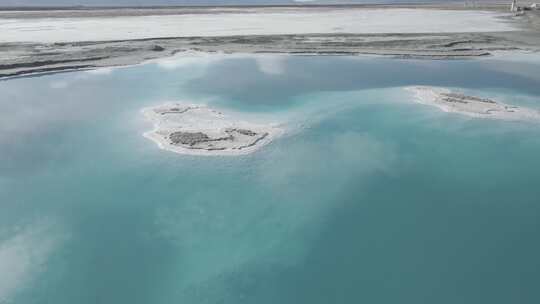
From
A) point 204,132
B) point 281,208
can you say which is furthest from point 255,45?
point 281,208

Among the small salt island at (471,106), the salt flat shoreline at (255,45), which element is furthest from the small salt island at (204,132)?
the salt flat shoreline at (255,45)

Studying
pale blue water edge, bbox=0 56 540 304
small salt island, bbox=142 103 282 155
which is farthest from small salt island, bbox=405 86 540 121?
small salt island, bbox=142 103 282 155

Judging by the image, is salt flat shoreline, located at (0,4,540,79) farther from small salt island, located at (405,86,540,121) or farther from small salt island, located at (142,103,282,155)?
small salt island, located at (142,103,282,155)

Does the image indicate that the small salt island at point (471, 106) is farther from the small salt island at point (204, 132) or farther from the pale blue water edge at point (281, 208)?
the small salt island at point (204, 132)

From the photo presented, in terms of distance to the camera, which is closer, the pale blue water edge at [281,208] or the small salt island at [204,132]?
the pale blue water edge at [281,208]

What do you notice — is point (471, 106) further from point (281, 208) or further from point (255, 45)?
point (255, 45)

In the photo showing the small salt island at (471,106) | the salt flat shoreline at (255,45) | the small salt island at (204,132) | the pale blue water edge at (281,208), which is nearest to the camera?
the pale blue water edge at (281,208)
